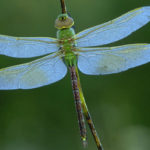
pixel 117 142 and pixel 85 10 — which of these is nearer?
pixel 117 142

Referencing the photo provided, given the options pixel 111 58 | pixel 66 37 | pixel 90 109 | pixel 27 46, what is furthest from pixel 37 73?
pixel 90 109

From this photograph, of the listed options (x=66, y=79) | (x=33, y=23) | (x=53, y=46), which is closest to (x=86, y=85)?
(x=66, y=79)

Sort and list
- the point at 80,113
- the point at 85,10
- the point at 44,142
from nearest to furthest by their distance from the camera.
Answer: the point at 80,113 → the point at 44,142 → the point at 85,10

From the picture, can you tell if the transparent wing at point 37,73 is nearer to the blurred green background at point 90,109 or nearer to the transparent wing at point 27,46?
the transparent wing at point 27,46

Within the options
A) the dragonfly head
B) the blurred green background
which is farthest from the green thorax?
the blurred green background

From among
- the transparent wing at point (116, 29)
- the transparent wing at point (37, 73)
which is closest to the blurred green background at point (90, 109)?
the transparent wing at point (37, 73)

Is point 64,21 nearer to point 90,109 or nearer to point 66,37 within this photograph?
point 66,37

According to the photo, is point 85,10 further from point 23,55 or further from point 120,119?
point 23,55

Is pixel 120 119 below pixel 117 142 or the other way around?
the other way around
